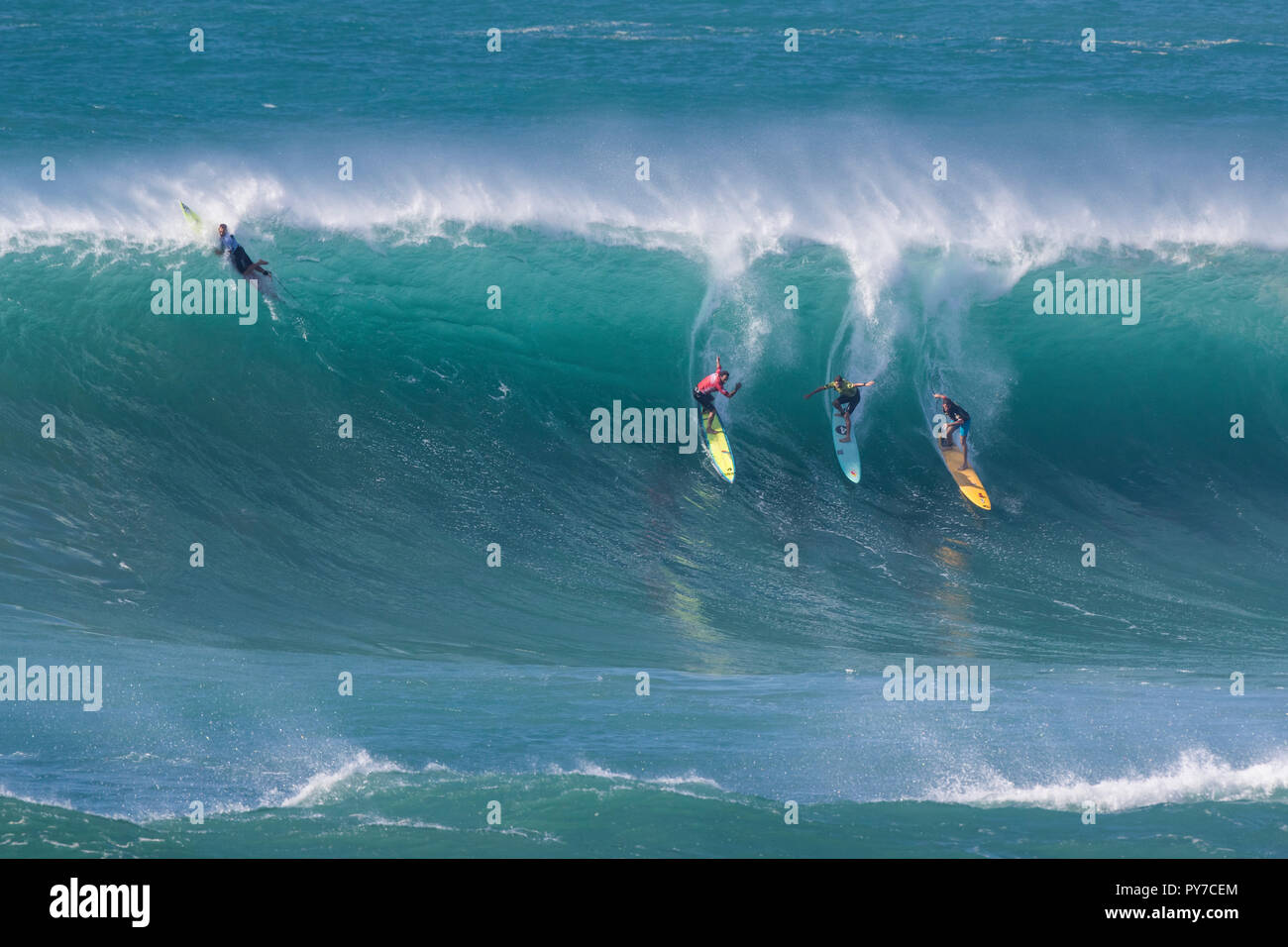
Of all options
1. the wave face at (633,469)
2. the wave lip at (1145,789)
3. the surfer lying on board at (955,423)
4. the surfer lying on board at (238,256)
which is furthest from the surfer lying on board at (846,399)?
the surfer lying on board at (238,256)

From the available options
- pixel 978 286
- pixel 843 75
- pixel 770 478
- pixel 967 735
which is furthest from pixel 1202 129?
pixel 967 735

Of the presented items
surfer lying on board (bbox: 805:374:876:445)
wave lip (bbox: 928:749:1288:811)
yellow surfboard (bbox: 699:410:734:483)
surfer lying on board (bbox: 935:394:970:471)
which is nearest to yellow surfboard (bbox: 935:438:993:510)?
surfer lying on board (bbox: 935:394:970:471)

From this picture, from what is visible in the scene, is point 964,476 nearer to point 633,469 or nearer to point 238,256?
point 633,469

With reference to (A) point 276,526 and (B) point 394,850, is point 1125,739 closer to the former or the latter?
(B) point 394,850

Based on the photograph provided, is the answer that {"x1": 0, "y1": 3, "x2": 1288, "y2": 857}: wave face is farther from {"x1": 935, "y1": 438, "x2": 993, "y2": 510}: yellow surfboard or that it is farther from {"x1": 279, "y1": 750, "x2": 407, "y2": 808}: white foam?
{"x1": 935, "y1": 438, "x2": 993, "y2": 510}: yellow surfboard

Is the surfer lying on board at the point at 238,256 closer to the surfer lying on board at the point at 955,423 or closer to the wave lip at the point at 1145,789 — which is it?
Result: the surfer lying on board at the point at 955,423
